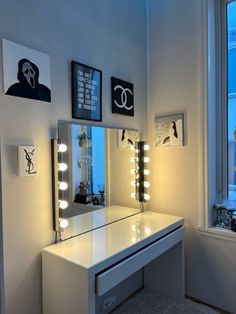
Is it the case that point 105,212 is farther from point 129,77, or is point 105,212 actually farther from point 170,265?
point 129,77

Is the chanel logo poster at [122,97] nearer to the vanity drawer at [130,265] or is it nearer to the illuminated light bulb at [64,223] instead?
the illuminated light bulb at [64,223]

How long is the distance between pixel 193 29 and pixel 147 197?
146cm

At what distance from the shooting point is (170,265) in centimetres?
205

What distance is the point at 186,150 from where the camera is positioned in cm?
205

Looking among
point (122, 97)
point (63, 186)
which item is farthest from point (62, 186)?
point (122, 97)

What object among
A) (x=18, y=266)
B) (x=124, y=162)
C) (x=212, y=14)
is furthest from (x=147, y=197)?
(x=212, y=14)

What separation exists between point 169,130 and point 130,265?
1169 mm

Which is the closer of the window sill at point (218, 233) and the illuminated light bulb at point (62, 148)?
the illuminated light bulb at point (62, 148)

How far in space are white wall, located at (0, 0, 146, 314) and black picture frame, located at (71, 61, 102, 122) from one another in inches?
1.9

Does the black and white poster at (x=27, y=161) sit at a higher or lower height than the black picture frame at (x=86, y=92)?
lower

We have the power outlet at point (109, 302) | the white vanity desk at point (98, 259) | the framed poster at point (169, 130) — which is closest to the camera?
the white vanity desk at point (98, 259)

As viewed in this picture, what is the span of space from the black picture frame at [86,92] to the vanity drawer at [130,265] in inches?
37.7

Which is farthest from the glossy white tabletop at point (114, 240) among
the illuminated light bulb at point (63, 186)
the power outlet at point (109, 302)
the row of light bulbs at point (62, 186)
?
the power outlet at point (109, 302)

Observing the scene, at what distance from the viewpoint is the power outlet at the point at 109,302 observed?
1.81m
